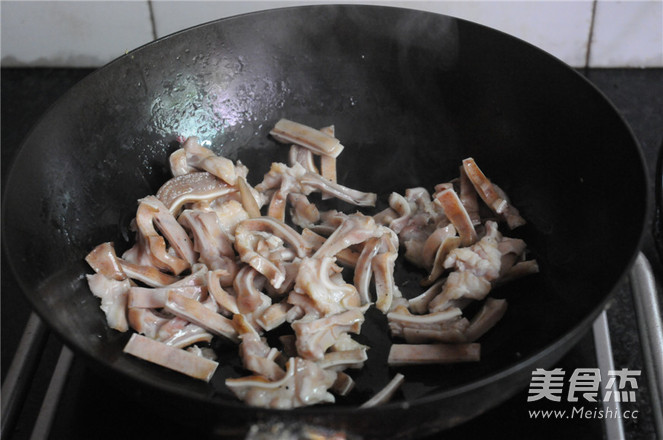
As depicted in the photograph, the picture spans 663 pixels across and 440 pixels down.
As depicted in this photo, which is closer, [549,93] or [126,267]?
[126,267]

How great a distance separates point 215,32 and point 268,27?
5.5 inches

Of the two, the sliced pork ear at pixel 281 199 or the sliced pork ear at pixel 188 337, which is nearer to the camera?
the sliced pork ear at pixel 188 337

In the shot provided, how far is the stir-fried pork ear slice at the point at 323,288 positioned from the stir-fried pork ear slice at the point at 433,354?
0.15 metres

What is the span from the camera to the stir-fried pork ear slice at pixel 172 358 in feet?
4.27

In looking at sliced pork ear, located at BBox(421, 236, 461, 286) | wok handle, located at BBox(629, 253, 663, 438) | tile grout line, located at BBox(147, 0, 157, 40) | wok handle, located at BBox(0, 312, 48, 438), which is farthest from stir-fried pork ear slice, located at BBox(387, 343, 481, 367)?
tile grout line, located at BBox(147, 0, 157, 40)

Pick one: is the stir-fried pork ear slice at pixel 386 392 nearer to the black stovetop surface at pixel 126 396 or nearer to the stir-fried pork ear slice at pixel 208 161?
the black stovetop surface at pixel 126 396

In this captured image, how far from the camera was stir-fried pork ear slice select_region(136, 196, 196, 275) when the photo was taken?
152cm

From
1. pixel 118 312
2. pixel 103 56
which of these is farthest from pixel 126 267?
pixel 103 56

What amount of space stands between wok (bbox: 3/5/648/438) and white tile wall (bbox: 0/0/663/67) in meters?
0.52

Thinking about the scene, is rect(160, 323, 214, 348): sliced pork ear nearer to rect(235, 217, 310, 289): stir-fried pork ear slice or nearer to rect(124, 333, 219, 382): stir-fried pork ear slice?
rect(124, 333, 219, 382): stir-fried pork ear slice

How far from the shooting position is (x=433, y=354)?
A: 1335 millimetres

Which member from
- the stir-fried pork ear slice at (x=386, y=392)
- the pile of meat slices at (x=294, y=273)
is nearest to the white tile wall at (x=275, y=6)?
the pile of meat slices at (x=294, y=273)

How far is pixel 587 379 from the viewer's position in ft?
4.58

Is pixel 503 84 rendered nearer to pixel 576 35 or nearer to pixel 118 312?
pixel 576 35
